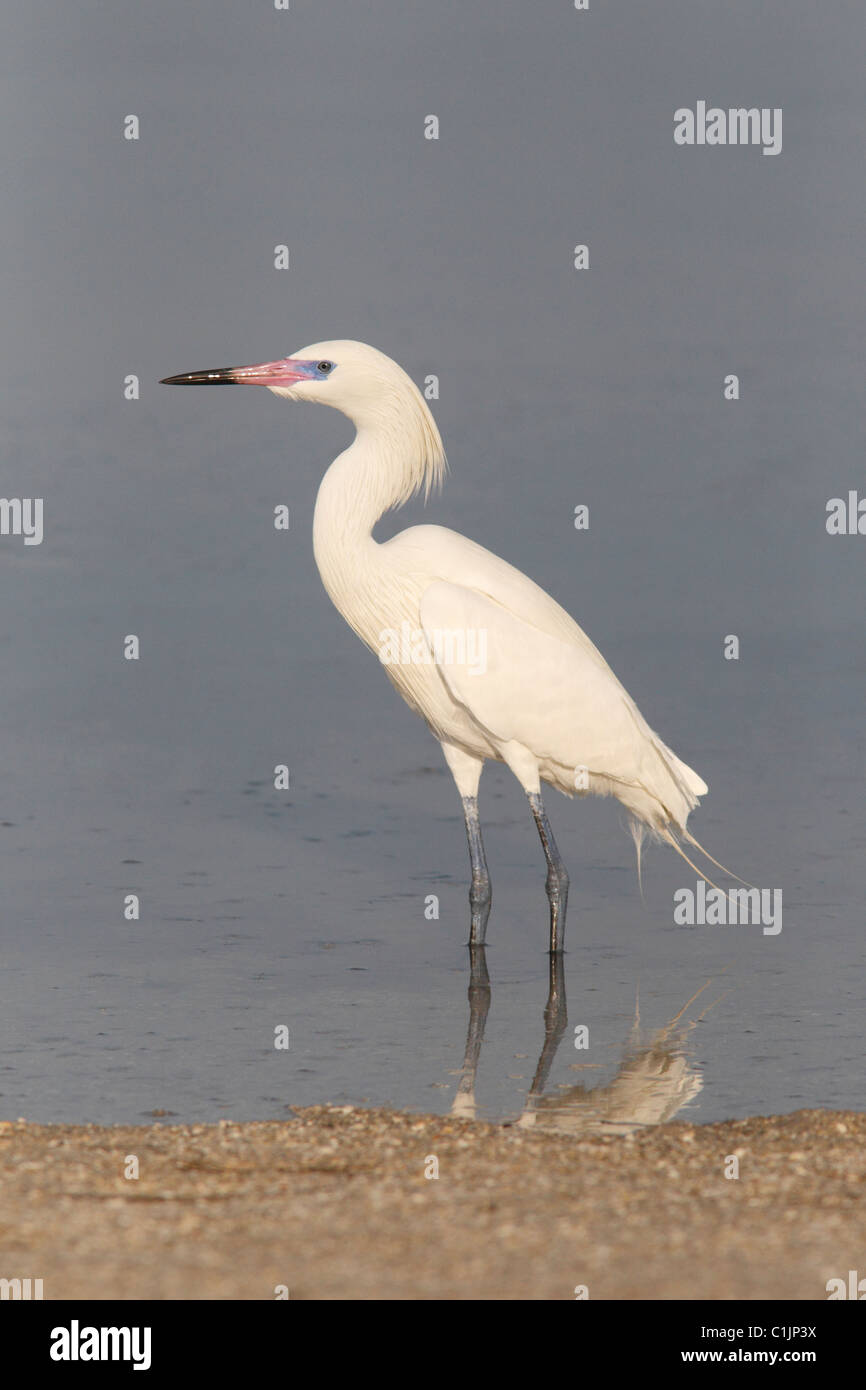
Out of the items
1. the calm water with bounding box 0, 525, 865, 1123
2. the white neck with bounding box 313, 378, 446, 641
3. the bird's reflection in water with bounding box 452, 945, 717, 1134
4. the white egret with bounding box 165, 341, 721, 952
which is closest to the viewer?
the bird's reflection in water with bounding box 452, 945, 717, 1134

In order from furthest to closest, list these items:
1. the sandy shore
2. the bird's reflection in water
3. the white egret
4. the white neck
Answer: the white neck → the white egret → the bird's reflection in water → the sandy shore

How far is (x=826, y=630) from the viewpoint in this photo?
643 inches

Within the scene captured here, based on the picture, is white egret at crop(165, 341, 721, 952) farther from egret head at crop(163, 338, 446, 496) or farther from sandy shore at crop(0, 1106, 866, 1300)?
sandy shore at crop(0, 1106, 866, 1300)

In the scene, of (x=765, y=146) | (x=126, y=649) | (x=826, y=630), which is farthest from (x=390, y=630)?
(x=765, y=146)

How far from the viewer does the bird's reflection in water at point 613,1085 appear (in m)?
6.21

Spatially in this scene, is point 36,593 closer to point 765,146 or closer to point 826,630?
point 826,630

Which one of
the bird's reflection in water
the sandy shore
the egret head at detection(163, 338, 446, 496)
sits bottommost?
the sandy shore

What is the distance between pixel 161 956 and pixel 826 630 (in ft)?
31.5

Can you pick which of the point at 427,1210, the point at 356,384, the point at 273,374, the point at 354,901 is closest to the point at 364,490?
the point at 356,384

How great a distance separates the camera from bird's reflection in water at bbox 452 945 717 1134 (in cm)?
621

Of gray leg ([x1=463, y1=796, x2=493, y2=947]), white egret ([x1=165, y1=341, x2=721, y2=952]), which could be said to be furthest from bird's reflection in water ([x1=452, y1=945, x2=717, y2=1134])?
white egret ([x1=165, y1=341, x2=721, y2=952])

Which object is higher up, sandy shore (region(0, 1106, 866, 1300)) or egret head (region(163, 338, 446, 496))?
egret head (region(163, 338, 446, 496))

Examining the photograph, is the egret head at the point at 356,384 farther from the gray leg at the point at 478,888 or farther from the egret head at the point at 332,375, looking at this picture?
the gray leg at the point at 478,888

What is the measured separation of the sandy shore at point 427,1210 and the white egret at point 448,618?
8.44 feet
